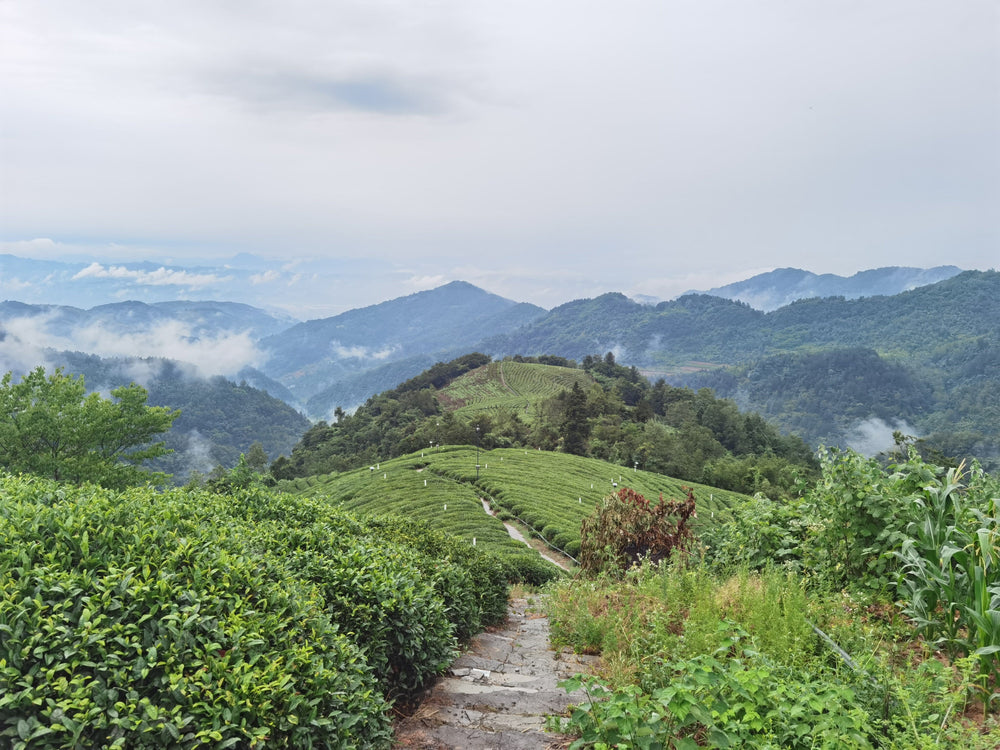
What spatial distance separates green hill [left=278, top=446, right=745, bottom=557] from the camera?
112ft

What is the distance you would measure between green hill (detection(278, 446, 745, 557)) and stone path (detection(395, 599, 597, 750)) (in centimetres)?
1937

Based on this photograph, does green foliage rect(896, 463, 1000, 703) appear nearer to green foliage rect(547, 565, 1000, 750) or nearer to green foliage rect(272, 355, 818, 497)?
green foliage rect(547, 565, 1000, 750)

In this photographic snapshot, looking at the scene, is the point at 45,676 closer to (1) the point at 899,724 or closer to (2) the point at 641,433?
(1) the point at 899,724

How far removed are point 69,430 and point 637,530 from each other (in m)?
32.6

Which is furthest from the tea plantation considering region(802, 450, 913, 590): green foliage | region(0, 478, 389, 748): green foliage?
region(802, 450, 913, 590): green foliage

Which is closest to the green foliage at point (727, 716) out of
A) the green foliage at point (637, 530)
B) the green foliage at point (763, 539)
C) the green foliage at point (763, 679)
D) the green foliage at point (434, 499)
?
the green foliage at point (763, 679)

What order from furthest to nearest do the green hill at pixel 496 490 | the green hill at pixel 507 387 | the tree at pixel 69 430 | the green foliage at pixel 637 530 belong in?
1. the green hill at pixel 507 387
2. the green hill at pixel 496 490
3. the tree at pixel 69 430
4. the green foliage at pixel 637 530

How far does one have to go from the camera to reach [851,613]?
550cm

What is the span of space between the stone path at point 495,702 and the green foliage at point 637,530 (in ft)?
15.9

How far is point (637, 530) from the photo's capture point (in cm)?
1155

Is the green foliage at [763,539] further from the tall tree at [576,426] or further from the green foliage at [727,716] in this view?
the tall tree at [576,426]

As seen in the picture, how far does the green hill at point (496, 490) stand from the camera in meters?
34.3

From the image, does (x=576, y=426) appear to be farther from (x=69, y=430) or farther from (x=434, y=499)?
(x=69, y=430)

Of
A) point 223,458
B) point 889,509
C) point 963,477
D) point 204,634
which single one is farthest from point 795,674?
point 223,458
